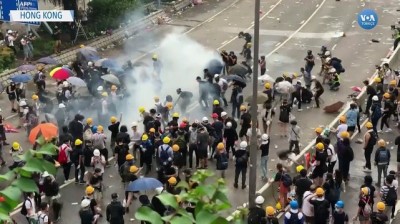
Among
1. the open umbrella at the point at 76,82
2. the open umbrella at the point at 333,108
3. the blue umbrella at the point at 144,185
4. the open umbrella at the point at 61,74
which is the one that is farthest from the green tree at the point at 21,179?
the open umbrella at the point at 333,108

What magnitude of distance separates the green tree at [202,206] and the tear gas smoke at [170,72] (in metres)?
18.4

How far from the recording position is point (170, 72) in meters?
28.3

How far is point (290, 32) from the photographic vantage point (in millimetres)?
36031

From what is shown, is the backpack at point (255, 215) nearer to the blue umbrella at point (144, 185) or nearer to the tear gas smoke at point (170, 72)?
the blue umbrella at point (144, 185)

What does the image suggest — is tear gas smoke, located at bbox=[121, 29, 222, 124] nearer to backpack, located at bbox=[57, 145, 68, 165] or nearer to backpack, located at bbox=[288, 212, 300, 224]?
backpack, located at bbox=[57, 145, 68, 165]

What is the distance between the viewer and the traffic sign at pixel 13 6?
29656 millimetres

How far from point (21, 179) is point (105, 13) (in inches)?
1242

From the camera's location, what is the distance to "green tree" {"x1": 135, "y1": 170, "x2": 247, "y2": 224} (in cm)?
380

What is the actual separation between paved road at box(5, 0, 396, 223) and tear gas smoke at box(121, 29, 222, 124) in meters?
0.13

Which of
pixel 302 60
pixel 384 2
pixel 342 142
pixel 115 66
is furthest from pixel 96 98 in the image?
pixel 384 2

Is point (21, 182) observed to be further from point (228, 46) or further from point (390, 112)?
point (228, 46)

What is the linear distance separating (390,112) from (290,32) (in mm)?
15249

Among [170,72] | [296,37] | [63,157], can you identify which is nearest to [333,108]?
[170,72]

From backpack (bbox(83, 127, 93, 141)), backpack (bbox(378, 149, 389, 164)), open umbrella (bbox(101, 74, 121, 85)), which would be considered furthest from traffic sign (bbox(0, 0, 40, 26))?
backpack (bbox(378, 149, 389, 164))
